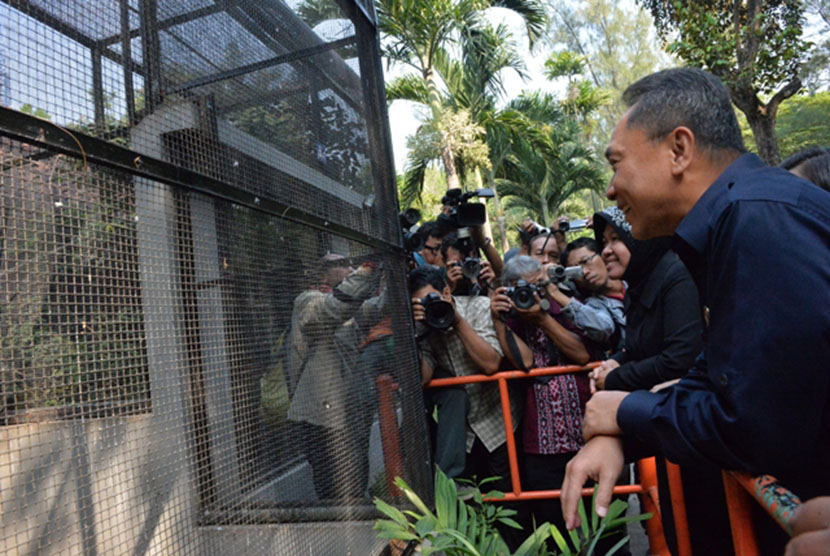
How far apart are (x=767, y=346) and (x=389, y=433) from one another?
163cm

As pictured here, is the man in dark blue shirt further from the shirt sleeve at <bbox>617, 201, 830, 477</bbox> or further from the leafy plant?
the leafy plant

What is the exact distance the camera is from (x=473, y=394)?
3301 mm

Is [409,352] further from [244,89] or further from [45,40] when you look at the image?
[45,40]

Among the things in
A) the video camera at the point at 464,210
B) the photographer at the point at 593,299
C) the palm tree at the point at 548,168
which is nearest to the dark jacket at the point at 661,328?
the photographer at the point at 593,299

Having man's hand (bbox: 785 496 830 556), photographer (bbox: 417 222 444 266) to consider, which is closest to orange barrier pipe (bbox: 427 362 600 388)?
photographer (bbox: 417 222 444 266)

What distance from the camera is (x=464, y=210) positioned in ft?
12.0

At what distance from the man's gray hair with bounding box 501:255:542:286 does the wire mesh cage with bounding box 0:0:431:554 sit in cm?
120

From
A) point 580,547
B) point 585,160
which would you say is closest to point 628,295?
point 580,547

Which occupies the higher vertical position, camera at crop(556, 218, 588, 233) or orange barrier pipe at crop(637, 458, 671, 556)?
camera at crop(556, 218, 588, 233)

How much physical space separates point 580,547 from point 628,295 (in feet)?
4.32

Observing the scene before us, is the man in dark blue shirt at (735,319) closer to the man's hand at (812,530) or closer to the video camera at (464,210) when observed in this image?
the man's hand at (812,530)

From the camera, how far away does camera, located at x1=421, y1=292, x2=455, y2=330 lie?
3.01m

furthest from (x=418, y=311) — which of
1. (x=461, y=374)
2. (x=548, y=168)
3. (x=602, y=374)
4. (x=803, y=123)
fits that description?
(x=803, y=123)

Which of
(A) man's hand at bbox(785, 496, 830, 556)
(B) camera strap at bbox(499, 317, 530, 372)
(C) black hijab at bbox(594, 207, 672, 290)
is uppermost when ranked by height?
(C) black hijab at bbox(594, 207, 672, 290)
